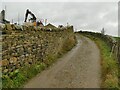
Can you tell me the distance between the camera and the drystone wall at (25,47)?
973cm

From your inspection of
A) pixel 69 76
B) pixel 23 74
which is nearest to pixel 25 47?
pixel 23 74

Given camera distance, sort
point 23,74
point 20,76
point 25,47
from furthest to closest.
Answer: point 25,47 → point 23,74 → point 20,76

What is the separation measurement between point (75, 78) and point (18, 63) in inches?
106

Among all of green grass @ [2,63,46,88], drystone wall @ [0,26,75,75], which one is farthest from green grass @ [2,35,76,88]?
drystone wall @ [0,26,75,75]

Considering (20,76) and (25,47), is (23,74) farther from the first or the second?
(25,47)

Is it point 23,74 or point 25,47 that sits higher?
point 25,47

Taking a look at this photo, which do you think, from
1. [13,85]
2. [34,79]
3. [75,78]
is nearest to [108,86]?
[75,78]

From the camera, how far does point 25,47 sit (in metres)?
11.4

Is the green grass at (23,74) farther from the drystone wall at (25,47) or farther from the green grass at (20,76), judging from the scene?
the drystone wall at (25,47)

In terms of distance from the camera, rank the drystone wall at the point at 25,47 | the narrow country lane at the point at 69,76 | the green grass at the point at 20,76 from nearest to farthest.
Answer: the green grass at the point at 20,76
the drystone wall at the point at 25,47
the narrow country lane at the point at 69,76

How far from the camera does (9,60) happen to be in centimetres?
997

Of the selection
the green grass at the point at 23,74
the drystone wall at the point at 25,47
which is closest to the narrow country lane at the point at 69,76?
the green grass at the point at 23,74

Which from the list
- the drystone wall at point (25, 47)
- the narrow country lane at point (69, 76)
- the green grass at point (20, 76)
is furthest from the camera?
the narrow country lane at point (69, 76)

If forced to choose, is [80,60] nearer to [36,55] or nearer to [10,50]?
[36,55]
